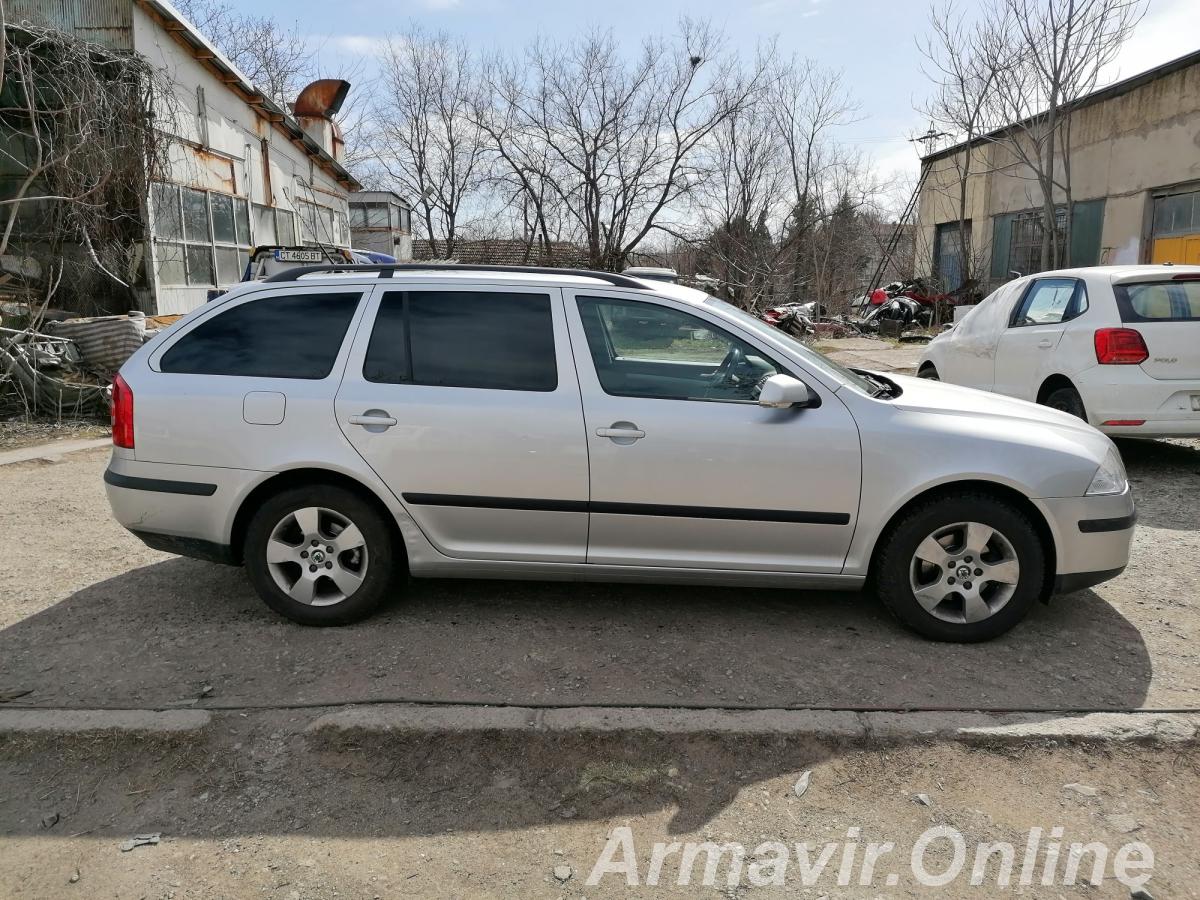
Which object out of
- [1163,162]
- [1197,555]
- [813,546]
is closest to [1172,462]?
[1197,555]

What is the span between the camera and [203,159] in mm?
→ 13328

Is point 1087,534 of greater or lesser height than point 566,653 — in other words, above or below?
above

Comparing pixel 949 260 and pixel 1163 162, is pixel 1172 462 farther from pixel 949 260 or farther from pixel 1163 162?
pixel 949 260

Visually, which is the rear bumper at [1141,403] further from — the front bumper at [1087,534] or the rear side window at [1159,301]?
the front bumper at [1087,534]

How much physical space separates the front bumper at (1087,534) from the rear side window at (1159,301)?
326 cm

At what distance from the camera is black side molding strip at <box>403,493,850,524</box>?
3.67 m

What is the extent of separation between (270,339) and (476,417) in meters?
1.08

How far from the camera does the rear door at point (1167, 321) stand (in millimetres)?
6113

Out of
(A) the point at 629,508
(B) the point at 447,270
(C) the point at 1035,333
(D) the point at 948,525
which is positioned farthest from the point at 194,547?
(C) the point at 1035,333

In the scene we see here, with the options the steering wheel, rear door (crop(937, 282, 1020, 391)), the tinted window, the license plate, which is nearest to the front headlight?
the steering wheel

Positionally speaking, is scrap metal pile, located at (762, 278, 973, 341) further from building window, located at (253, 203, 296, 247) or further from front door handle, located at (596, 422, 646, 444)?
front door handle, located at (596, 422, 646, 444)

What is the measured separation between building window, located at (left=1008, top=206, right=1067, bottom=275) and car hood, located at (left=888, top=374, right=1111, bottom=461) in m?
16.5

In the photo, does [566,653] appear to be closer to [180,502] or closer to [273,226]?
[180,502]

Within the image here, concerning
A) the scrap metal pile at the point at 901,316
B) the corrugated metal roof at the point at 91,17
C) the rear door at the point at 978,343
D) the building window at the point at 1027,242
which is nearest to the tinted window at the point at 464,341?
the rear door at the point at 978,343
